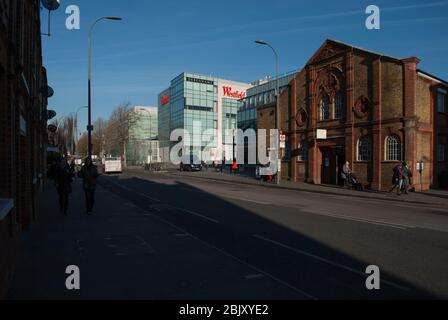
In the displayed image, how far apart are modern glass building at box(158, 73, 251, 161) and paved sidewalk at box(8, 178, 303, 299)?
61.7 metres

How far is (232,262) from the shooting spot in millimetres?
6402

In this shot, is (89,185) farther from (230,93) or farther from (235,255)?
(230,93)

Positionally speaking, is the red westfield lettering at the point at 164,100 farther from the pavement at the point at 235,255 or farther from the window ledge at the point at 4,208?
the window ledge at the point at 4,208

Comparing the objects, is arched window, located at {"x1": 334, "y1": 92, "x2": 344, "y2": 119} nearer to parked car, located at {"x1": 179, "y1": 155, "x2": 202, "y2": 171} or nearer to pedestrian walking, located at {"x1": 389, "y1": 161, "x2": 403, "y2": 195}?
pedestrian walking, located at {"x1": 389, "y1": 161, "x2": 403, "y2": 195}

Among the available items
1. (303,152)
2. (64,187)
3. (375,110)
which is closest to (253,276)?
(64,187)

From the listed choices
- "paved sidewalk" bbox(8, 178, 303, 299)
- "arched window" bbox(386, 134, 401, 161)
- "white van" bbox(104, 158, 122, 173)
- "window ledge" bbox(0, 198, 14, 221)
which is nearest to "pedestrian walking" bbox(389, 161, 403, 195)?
"arched window" bbox(386, 134, 401, 161)

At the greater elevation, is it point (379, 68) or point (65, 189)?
point (379, 68)

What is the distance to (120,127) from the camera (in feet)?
243

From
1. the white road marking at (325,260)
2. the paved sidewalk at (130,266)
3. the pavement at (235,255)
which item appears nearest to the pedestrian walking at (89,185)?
the pavement at (235,255)

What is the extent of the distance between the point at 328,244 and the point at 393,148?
16383 mm

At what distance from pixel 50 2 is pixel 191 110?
190ft
